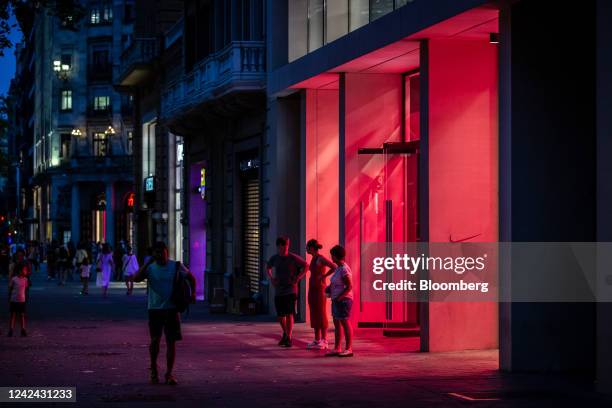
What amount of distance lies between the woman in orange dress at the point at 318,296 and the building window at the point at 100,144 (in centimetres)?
6741

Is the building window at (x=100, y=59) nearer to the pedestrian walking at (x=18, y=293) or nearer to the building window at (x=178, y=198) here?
the building window at (x=178, y=198)

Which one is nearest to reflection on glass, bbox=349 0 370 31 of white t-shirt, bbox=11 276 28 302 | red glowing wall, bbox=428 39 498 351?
red glowing wall, bbox=428 39 498 351

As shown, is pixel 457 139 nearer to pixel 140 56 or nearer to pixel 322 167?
pixel 322 167

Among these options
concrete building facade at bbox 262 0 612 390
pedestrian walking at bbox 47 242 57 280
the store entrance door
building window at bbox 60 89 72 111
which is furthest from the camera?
building window at bbox 60 89 72 111

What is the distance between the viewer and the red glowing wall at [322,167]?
84.3ft

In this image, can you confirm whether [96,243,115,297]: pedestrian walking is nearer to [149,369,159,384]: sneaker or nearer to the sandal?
[149,369,159,384]: sneaker

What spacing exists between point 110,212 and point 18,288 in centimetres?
6394

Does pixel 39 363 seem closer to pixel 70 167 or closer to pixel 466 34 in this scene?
pixel 466 34

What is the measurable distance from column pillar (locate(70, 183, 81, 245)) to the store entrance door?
6656 centimetres

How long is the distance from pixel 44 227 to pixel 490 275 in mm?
82044

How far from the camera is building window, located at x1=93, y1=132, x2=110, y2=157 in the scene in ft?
283

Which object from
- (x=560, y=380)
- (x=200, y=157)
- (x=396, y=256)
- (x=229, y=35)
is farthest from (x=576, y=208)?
(x=200, y=157)

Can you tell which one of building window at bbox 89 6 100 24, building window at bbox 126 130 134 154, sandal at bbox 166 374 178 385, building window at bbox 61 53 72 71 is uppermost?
building window at bbox 89 6 100 24

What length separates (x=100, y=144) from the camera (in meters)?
86.6
